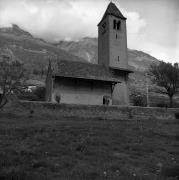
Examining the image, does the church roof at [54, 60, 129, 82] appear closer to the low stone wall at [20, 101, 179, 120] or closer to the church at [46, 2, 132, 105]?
the church at [46, 2, 132, 105]

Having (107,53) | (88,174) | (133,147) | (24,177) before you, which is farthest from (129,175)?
(107,53)

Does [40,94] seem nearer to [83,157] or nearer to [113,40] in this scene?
[113,40]

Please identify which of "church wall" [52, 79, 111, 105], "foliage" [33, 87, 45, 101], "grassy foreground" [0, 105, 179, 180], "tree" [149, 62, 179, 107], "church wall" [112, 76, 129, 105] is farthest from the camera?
"tree" [149, 62, 179, 107]

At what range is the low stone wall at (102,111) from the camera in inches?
917

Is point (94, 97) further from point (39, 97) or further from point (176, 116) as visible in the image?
point (39, 97)

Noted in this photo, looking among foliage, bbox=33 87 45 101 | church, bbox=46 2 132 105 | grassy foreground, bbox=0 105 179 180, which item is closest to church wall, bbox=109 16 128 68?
church, bbox=46 2 132 105

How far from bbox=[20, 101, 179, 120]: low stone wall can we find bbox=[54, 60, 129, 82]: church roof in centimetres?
737

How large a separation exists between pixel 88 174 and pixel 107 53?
1326 inches

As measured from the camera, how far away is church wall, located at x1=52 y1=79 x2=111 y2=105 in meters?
31.5

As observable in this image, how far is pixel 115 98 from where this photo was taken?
3756 cm

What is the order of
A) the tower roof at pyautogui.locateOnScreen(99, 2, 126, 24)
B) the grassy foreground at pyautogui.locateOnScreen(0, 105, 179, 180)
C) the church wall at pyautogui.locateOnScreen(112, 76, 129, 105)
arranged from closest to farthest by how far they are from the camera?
the grassy foreground at pyautogui.locateOnScreen(0, 105, 179, 180), the church wall at pyautogui.locateOnScreen(112, 76, 129, 105), the tower roof at pyautogui.locateOnScreen(99, 2, 126, 24)

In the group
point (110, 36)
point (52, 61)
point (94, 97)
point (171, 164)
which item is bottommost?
point (171, 164)

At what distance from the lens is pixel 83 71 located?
110 feet

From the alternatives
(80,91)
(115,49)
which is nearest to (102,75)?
(80,91)
